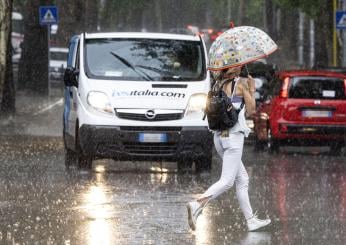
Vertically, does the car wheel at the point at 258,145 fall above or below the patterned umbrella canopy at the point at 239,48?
below

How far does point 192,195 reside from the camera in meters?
15.4

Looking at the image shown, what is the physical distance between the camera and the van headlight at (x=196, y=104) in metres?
18.1

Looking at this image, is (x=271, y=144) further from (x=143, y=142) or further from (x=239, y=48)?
(x=239, y=48)

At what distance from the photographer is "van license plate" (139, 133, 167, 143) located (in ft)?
58.9

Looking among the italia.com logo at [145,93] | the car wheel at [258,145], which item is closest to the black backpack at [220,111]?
the italia.com logo at [145,93]

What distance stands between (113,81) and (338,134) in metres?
6.70

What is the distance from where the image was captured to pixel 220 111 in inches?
474

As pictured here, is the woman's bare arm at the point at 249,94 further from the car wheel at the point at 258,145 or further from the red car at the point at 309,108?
the car wheel at the point at 258,145

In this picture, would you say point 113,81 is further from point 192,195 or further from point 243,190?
point 243,190

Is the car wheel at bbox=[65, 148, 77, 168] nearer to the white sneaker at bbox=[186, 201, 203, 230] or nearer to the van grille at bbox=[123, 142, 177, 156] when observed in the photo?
the van grille at bbox=[123, 142, 177, 156]

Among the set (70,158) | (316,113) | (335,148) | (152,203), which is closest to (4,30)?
(335,148)

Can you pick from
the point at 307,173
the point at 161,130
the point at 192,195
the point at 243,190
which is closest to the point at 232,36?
the point at 243,190

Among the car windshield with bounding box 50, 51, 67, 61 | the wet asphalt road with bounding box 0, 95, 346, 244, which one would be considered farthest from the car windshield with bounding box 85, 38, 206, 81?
the car windshield with bounding box 50, 51, 67, 61

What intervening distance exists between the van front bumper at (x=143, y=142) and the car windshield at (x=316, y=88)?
6091mm
